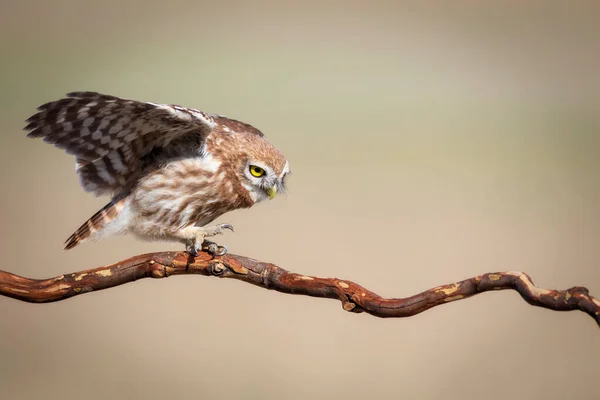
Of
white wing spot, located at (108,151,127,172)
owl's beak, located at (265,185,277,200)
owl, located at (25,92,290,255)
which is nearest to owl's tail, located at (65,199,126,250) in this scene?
owl, located at (25,92,290,255)

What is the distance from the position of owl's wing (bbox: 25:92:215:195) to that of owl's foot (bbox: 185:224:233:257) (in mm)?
336

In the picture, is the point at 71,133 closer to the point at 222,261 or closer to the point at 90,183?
the point at 90,183

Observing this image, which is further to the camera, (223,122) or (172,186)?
(223,122)

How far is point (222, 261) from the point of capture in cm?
230

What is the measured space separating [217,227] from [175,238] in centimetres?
23

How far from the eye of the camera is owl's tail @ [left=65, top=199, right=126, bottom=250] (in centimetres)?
278

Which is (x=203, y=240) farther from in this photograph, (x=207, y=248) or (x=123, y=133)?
(x=123, y=133)

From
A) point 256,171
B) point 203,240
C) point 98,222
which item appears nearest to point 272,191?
point 256,171

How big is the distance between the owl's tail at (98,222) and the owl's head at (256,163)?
1.67 feet

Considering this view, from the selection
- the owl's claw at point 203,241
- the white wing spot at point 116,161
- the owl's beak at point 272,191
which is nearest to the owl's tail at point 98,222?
the white wing spot at point 116,161

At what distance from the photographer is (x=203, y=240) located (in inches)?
105

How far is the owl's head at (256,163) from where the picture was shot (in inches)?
106

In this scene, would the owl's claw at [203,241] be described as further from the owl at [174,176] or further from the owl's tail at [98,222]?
the owl's tail at [98,222]

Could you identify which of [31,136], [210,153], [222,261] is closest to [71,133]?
[31,136]
